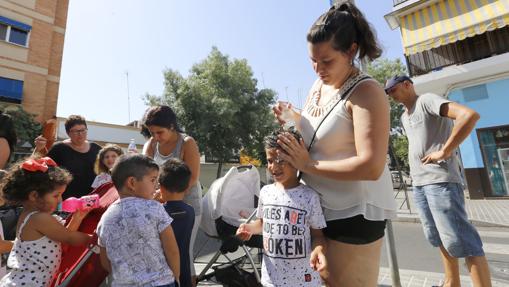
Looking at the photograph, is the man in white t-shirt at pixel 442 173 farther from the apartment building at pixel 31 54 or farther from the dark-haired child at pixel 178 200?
the apartment building at pixel 31 54

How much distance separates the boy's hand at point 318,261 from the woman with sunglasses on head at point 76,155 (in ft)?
10.7

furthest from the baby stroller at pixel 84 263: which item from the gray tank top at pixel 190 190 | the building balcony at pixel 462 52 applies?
the building balcony at pixel 462 52

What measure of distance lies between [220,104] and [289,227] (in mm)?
18970

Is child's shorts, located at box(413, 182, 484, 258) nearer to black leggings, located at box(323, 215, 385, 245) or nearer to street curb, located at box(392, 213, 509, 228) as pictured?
black leggings, located at box(323, 215, 385, 245)

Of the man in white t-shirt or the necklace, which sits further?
the man in white t-shirt

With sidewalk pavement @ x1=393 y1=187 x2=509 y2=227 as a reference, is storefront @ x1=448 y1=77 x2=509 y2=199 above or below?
above

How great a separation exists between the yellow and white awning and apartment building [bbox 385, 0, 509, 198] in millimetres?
31

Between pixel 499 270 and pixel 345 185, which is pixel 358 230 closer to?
pixel 345 185

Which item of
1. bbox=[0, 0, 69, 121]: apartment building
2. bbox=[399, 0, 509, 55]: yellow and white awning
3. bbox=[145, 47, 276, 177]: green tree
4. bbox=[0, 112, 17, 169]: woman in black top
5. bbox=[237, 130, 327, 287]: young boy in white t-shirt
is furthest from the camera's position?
bbox=[145, 47, 276, 177]: green tree

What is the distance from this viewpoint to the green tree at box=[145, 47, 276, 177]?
20297mm

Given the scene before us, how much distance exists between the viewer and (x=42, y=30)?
19125mm

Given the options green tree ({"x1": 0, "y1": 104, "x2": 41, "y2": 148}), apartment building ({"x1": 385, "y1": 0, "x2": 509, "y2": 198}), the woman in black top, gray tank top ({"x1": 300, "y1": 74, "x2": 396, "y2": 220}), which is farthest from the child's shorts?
green tree ({"x1": 0, "y1": 104, "x2": 41, "y2": 148})

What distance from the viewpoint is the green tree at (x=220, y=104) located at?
2030 cm

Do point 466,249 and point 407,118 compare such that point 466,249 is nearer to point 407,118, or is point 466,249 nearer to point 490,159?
point 407,118
